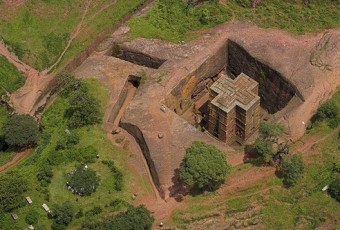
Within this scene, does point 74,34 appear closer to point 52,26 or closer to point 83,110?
point 52,26

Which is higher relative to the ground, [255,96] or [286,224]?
[255,96]

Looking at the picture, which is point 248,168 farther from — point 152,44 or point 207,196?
point 152,44

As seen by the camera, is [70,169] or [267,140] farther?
[70,169]

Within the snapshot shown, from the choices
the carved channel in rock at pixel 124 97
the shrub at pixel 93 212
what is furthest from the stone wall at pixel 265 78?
the shrub at pixel 93 212

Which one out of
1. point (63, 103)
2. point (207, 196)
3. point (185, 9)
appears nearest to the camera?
point (207, 196)

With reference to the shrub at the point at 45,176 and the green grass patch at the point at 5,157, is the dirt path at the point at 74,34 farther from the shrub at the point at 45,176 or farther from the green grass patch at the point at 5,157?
the shrub at the point at 45,176

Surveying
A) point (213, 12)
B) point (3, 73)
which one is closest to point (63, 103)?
point (3, 73)

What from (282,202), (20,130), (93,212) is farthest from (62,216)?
(282,202)

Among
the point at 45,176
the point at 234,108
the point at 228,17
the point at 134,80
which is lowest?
the point at 45,176
